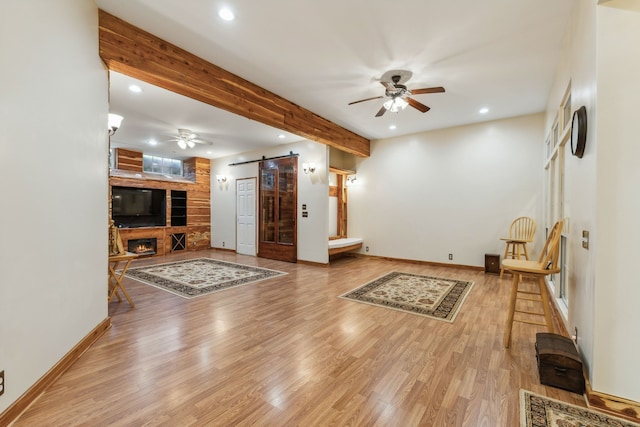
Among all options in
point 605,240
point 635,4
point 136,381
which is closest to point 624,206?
point 605,240

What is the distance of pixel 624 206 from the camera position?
5.65ft

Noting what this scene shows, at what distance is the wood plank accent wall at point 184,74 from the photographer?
8.78 feet

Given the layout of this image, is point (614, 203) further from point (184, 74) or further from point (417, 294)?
point (184, 74)

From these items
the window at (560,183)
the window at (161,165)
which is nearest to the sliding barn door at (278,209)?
the window at (161,165)

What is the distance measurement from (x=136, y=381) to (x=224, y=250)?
6.76 m

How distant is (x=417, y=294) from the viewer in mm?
4156

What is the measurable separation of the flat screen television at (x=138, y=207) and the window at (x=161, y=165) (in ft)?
3.18

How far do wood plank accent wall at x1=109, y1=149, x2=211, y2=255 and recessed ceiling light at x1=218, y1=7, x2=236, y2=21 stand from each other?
6279 millimetres

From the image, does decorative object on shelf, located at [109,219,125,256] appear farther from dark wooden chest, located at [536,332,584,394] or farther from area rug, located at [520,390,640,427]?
dark wooden chest, located at [536,332,584,394]

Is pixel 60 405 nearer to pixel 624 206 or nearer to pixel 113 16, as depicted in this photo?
pixel 113 16

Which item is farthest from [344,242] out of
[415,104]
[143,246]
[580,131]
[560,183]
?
[143,246]

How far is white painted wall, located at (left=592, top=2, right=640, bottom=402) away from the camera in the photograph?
1.70 metres

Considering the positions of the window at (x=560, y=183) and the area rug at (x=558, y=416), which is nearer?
the area rug at (x=558, y=416)

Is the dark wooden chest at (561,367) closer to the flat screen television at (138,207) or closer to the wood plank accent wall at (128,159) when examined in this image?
the flat screen television at (138,207)
